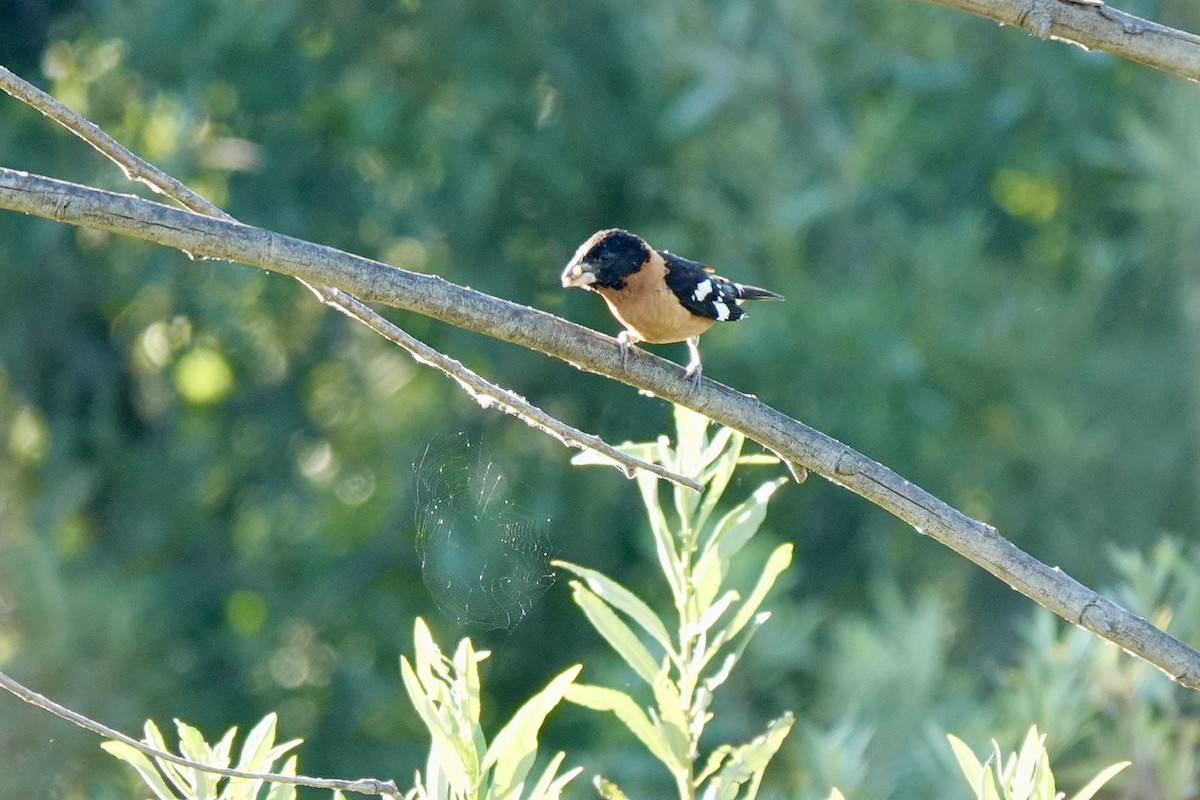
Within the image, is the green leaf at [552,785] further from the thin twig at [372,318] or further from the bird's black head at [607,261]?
the bird's black head at [607,261]

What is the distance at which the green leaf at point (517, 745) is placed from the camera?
4.90 feet

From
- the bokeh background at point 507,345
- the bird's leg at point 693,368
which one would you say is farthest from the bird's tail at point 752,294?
the bokeh background at point 507,345

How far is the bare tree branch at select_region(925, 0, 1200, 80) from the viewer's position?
1518 millimetres

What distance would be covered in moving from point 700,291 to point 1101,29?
4.76ft

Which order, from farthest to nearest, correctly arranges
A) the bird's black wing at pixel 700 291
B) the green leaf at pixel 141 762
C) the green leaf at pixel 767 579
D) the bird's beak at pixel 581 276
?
1. the bird's black wing at pixel 700 291
2. the bird's beak at pixel 581 276
3. the green leaf at pixel 767 579
4. the green leaf at pixel 141 762

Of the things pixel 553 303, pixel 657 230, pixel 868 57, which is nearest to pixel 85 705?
pixel 553 303

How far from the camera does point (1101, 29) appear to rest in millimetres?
1544

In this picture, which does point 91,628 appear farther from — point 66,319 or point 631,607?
point 631,607

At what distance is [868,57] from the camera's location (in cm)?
835

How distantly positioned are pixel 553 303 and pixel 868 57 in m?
2.34

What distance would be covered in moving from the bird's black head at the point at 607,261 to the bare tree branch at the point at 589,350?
3.34ft

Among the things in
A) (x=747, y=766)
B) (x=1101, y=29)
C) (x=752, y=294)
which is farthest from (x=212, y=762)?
(x=752, y=294)

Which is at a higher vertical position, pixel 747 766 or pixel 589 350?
Answer: pixel 589 350

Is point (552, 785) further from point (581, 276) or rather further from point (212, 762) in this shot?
point (581, 276)
